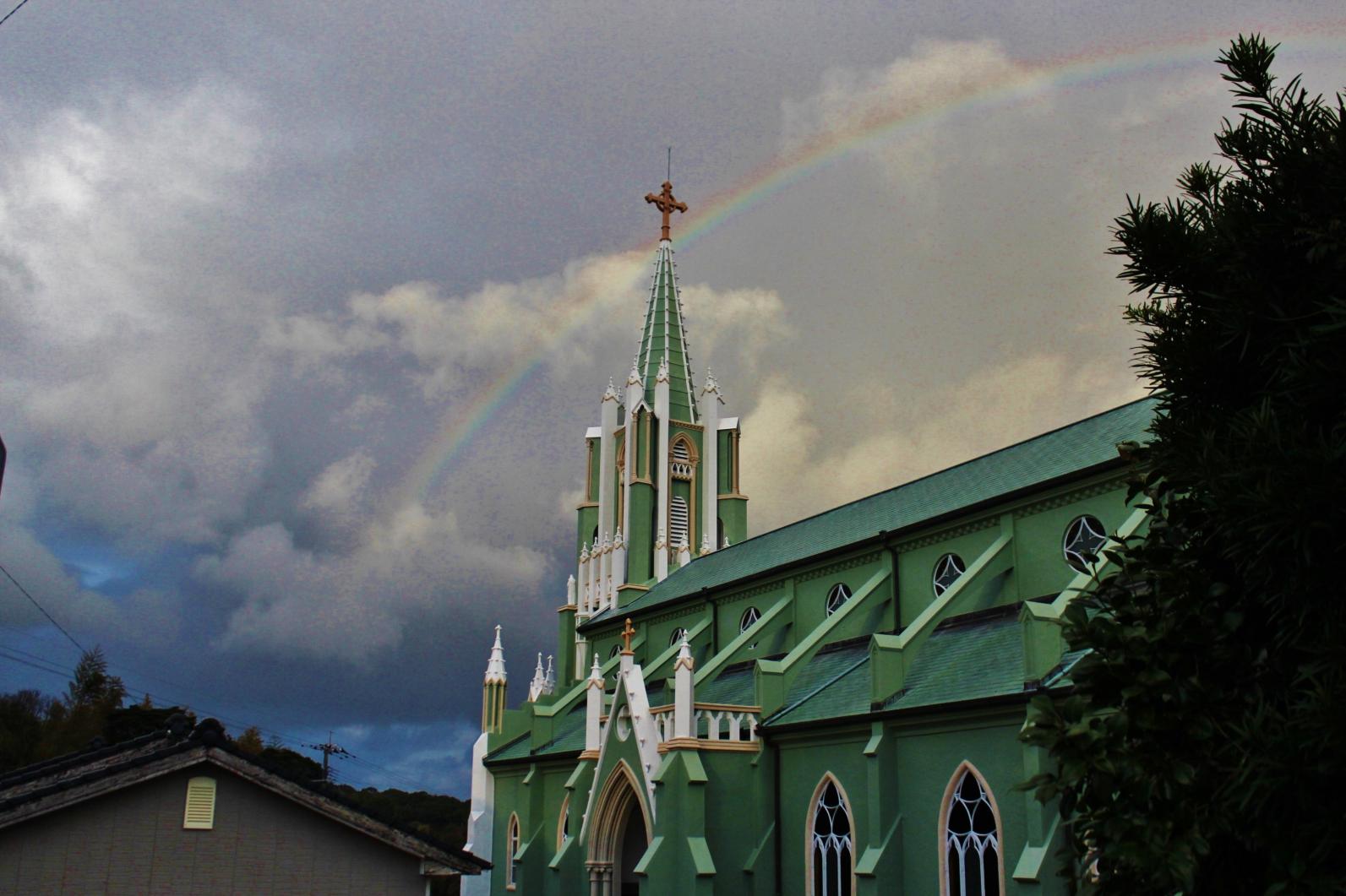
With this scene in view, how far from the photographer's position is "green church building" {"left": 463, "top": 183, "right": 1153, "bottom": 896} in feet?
65.8

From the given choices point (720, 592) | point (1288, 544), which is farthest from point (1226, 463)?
point (720, 592)

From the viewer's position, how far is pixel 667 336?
2163 inches

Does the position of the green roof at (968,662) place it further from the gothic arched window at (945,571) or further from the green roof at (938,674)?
the gothic arched window at (945,571)

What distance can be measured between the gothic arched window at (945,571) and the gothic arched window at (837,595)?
364 cm

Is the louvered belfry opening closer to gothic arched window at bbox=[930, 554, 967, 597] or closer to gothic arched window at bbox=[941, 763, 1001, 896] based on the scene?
gothic arched window at bbox=[930, 554, 967, 597]

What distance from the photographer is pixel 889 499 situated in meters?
33.0

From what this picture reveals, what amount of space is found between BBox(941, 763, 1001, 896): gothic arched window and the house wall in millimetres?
10938

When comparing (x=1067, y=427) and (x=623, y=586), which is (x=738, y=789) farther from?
(x=623, y=586)

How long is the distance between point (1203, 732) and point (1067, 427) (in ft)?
69.4

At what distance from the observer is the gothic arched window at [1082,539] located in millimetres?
23703

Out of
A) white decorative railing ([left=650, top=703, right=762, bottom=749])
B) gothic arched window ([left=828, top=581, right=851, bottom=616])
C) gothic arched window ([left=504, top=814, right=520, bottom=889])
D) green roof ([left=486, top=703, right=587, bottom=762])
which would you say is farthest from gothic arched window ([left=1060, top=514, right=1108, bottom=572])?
gothic arched window ([left=504, top=814, right=520, bottom=889])

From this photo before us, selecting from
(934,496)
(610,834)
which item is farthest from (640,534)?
(610,834)

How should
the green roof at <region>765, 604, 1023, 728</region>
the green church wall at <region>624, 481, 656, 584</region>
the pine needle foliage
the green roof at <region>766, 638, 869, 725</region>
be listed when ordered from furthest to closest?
1. the green church wall at <region>624, 481, 656, 584</region>
2. the green roof at <region>766, 638, 869, 725</region>
3. the green roof at <region>765, 604, 1023, 728</region>
4. the pine needle foliage

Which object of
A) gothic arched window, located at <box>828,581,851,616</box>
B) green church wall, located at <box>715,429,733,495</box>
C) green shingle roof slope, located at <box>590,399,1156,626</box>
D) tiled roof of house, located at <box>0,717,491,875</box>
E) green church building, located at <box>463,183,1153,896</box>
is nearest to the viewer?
tiled roof of house, located at <box>0,717,491,875</box>
